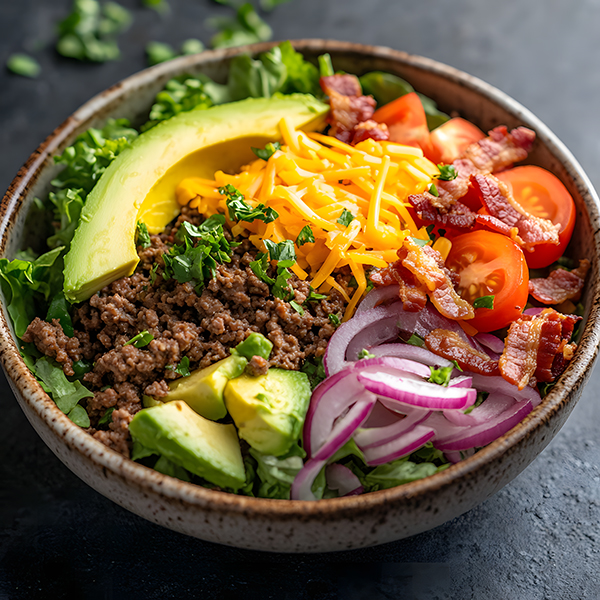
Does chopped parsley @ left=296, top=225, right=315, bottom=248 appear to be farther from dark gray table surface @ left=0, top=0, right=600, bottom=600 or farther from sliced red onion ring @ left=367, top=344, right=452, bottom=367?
dark gray table surface @ left=0, top=0, right=600, bottom=600

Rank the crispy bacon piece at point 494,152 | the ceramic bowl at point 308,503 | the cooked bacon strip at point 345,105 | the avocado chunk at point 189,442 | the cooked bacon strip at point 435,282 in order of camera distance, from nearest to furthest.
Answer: the ceramic bowl at point 308,503, the avocado chunk at point 189,442, the cooked bacon strip at point 435,282, the crispy bacon piece at point 494,152, the cooked bacon strip at point 345,105

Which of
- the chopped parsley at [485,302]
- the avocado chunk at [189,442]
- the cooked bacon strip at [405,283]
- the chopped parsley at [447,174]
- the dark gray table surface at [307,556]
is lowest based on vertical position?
the dark gray table surface at [307,556]

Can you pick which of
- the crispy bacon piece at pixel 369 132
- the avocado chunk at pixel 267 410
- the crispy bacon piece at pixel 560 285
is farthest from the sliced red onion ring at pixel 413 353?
the crispy bacon piece at pixel 369 132

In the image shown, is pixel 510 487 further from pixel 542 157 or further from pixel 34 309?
pixel 34 309

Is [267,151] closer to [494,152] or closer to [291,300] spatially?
[291,300]

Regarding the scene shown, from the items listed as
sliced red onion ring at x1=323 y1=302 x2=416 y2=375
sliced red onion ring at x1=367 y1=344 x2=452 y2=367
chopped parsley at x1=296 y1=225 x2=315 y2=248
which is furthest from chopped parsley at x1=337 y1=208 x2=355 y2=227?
sliced red onion ring at x1=367 y1=344 x2=452 y2=367

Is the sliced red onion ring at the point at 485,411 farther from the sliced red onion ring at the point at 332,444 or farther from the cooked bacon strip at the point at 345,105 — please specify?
the cooked bacon strip at the point at 345,105

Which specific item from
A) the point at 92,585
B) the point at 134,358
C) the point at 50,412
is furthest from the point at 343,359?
the point at 92,585
